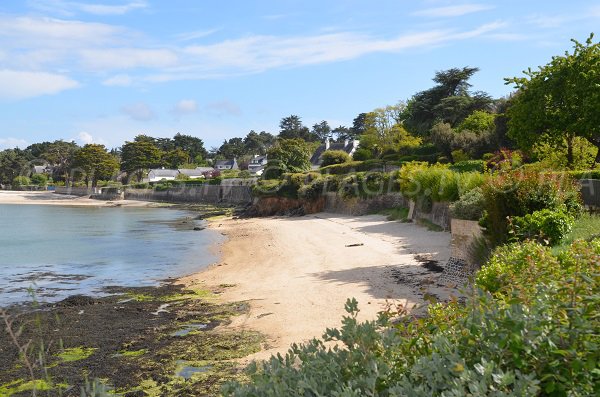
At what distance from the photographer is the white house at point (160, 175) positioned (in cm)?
11269

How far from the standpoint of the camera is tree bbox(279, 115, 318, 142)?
124375 mm

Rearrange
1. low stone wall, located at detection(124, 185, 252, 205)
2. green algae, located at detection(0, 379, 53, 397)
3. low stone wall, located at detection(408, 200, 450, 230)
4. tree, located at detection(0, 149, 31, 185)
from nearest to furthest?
green algae, located at detection(0, 379, 53, 397)
low stone wall, located at detection(408, 200, 450, 230)
low stone wall, located at detection(124, 185, 252, 205)
tree, located at detection(0, 149, 31, 185)

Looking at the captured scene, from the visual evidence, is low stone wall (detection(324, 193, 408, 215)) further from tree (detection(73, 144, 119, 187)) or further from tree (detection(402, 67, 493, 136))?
tree (detection(73, 144, 119, 187))

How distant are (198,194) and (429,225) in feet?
220

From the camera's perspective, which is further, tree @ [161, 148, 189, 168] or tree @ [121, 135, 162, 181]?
tree @ [161, 148, 189, 168]

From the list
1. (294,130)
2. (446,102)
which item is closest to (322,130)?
(294,130)

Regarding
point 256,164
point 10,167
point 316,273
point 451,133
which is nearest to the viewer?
point 316,273

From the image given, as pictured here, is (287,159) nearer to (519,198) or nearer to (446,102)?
(446,102)

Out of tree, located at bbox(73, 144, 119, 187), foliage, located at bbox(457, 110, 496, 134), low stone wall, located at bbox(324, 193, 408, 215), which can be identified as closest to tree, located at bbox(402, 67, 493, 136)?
foliage, located at bbox(457, 110, 496, 134)

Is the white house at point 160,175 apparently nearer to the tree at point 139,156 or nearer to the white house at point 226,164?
the tree at point 139,156

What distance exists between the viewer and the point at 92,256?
93.2 feet

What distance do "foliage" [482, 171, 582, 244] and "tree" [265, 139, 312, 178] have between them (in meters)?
46.0

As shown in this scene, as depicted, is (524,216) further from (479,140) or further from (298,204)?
(298,204)

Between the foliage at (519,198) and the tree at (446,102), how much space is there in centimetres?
4309
